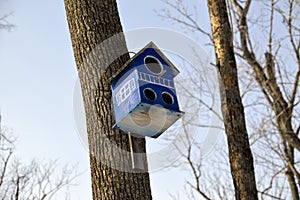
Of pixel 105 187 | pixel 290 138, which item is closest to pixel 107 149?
pixel 105 187

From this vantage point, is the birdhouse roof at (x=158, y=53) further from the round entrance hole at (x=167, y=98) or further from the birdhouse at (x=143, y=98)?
the round entrance hole at (x=167, y=98)

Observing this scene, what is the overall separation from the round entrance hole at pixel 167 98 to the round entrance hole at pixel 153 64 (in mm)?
131

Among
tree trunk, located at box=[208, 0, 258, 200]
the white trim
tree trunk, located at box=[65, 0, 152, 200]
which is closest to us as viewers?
tree trunk, located at box=[65, 0, 152, 200]

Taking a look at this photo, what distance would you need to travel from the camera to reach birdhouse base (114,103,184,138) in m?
2.35

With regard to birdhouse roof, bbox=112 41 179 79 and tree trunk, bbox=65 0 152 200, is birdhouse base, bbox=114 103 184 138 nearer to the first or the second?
tree trunk, bbox=65 0 152 200

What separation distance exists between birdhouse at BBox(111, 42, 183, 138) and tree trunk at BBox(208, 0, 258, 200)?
102 inches

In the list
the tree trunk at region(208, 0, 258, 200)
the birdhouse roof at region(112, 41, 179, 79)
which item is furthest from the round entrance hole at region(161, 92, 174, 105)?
the tree trunk at region(208, 0, 258, 200)

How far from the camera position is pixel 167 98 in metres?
2.48

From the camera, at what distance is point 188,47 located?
263 centimetres

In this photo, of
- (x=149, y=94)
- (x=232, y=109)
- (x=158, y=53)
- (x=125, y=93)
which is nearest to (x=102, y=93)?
(x=125, y=93)

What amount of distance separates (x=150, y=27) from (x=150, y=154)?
25.1 inches

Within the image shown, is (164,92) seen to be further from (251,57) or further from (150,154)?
(251,57)

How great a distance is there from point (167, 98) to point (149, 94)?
11cm

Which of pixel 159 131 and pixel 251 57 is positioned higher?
pixel 251 57
